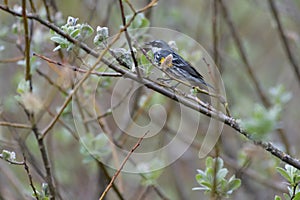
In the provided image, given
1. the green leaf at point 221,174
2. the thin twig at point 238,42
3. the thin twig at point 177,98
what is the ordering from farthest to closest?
the thin twig at point 238,42
the green leaf at point 221,174
the thin twig at point 177,98

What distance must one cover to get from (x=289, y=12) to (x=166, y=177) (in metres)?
1.64

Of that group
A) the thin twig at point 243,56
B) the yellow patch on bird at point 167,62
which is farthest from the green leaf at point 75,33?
the thin twig at point 243,56

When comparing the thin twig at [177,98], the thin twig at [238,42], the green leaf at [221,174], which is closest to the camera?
the thin twig at [177,98]

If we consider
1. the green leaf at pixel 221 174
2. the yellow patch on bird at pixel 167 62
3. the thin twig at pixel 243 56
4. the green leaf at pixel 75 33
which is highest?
the thin twig at pixel 243 56

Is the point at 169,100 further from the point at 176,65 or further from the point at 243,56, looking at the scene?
the point at 176,65

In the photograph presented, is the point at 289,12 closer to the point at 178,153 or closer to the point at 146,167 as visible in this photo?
the point at 178,153

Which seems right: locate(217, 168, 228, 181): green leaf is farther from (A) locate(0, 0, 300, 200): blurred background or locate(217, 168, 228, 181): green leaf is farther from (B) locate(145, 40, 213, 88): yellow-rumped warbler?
(A) locate(0, 0, 300, 200): blurred background

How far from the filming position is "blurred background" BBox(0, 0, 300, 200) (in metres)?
2.31

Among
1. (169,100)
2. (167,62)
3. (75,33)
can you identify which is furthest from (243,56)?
(75,33)

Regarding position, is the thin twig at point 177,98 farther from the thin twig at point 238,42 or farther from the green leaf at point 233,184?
the thin twig at point 238,42

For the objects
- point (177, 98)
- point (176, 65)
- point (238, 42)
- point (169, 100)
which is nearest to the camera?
point (177, 98)

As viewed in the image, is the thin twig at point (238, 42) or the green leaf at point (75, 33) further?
the thin twig at point (238, 42)

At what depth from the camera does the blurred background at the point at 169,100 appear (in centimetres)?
231

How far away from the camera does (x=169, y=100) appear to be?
2850mm
